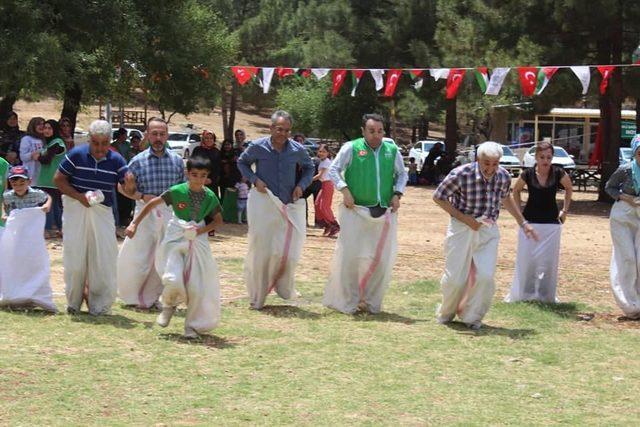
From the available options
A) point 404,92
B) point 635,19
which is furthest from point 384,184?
point 404,92

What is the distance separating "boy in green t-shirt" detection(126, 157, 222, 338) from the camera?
8.78 m

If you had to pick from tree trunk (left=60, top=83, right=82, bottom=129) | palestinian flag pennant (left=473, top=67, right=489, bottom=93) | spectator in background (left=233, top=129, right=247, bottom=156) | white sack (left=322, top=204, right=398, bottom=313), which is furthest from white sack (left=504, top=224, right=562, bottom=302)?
palestinian flag pennant (left=473, top=67, right=489, bottom=93)

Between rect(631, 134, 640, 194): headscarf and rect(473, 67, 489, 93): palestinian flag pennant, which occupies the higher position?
rect(473, 67, 489, 93): palestinian flag pennant

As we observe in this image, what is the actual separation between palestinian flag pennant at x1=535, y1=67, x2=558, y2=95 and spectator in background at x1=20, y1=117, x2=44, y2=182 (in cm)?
1167

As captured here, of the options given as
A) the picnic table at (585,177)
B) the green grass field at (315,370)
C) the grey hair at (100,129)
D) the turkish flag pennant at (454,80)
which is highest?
the turkish flag pennant at (454,80)

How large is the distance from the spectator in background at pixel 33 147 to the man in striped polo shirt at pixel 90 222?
6358mm

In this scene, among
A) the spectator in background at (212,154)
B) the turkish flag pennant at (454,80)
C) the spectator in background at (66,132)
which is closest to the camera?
the spectator in background at (66,132)

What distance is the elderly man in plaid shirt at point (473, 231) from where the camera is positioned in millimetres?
9734

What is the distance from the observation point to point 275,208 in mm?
10789

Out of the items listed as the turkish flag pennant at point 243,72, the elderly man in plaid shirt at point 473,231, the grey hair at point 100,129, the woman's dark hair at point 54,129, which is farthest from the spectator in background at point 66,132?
the turkish flag pennant at point 243,72

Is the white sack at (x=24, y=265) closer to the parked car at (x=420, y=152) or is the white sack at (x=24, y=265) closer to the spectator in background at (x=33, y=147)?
the spectator in background at (x=33, y=147)

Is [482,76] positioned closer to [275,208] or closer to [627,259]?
→ [627,259]

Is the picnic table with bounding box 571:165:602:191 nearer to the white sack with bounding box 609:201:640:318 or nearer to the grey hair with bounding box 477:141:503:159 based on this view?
the white sack with bounding box 609:201:640:318

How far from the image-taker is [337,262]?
10.7 metres
